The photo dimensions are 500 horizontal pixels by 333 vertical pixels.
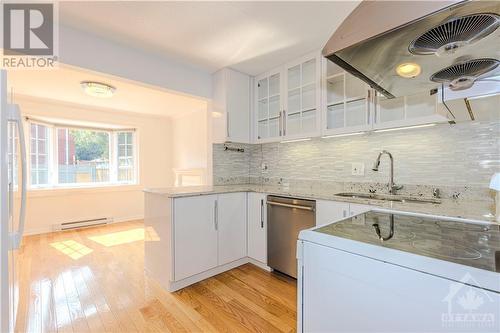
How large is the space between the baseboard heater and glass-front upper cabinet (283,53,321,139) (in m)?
3.97

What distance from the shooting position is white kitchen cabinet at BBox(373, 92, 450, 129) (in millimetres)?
1789

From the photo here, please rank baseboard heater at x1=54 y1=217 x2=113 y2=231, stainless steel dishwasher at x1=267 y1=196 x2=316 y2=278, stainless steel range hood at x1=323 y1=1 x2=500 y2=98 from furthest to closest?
baseboard heater at x1=54 y1=217 x2=113 y2=231
stainless steel dishwasher at x1=267 y1=196 x2=316 y2=278
stainless steel range hood at x1=323 y1=1 x2=500 y2=98

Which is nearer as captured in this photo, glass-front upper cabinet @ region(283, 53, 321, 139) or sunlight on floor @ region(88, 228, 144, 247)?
glass-front upper cabinet @ region(283, 53, 321, 139)

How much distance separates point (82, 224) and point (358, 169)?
186 inches

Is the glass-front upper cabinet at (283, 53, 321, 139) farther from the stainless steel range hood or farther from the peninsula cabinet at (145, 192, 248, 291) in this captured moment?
the stainless steel range hood

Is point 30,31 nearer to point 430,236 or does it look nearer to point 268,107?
point 268,107

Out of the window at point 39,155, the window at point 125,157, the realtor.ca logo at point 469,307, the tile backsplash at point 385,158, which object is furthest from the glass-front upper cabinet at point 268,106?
the window at point 39,155

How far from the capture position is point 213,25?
1961mm

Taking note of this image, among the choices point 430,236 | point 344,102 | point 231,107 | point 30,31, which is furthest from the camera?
point 231,107

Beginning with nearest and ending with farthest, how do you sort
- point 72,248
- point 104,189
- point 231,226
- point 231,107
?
point 231,226 → point 231,107 → point 72,248 → point 104,189

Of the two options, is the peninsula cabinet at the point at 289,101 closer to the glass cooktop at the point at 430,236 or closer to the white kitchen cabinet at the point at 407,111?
the white kitchen cabinet at the point at 407,111

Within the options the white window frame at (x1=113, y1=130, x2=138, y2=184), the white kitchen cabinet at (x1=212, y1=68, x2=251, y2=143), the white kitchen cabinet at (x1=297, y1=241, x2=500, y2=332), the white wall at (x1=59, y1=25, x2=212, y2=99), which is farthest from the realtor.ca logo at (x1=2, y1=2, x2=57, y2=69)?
the white window frame at (x1=113, y1=130, x2=138, y2=184)

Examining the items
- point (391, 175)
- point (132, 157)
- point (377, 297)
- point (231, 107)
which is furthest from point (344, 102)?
point (132, 157)

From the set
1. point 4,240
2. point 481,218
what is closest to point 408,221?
point 481,218
